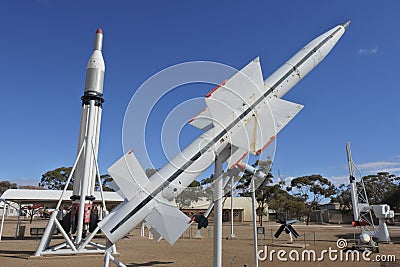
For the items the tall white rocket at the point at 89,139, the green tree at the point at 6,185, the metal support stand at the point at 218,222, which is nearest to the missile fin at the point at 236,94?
the metal support stand at the point at 218,222

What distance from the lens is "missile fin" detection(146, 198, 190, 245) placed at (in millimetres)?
6930

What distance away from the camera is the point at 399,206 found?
51031 mm

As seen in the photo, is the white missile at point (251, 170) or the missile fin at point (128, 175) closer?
the missile fin at point (128, 175)

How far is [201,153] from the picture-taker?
7180mm

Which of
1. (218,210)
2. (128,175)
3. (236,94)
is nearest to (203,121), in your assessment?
(236,94)

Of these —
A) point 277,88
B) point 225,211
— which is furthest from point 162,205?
point 225,211

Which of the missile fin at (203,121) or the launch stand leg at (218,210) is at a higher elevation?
the missile fin at (203,121)

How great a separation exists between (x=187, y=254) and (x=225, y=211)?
41.9 meters

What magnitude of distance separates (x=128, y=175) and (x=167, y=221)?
142cm

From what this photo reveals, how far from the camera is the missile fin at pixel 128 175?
23.9 ft

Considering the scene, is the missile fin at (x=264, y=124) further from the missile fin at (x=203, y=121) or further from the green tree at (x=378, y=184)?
the green tree at (x=378, y=184)

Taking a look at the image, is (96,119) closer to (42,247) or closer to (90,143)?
(90,143)

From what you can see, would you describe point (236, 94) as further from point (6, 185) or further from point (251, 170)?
point (6, 185)

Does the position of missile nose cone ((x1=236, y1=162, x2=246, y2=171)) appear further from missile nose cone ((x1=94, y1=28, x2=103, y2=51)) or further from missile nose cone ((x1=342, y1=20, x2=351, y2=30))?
missile nose cone ((x1=94, y1=28, x2=103, y2=51))
